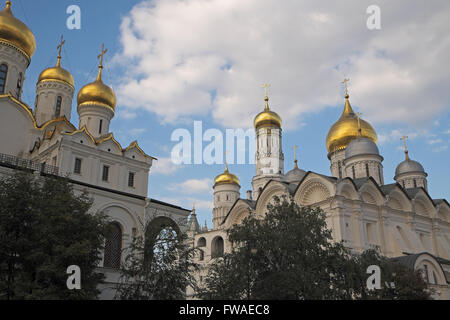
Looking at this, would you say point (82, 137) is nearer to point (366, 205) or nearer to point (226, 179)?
point (366, 205)

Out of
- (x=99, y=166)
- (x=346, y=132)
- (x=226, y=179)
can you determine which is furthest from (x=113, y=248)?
(x=226, y=179)

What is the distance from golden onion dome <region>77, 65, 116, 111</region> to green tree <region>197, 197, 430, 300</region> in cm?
1702

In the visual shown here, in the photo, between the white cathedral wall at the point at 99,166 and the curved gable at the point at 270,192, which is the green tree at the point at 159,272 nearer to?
the white cathedral wall at the point at 99,166

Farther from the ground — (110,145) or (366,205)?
(110,145)

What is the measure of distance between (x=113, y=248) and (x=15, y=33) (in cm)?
1596

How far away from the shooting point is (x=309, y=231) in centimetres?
1422

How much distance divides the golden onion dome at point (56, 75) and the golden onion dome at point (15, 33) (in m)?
2.73

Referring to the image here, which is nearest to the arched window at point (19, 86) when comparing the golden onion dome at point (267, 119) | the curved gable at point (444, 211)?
the golden onion dome at point (267, 119)

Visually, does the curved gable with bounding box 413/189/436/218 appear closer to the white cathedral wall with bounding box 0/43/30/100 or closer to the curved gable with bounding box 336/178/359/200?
the curved gable with bounding box 336/178/359/200

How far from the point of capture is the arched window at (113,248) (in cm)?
2014

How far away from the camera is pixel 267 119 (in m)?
51.3

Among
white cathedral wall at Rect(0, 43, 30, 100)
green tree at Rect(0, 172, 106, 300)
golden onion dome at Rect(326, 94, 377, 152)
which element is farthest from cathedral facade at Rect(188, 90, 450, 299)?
white cathedral wall at Rect(0, 43, 30, 100)

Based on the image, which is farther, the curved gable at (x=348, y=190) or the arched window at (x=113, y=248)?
the curved gable at (x=348, y=190)

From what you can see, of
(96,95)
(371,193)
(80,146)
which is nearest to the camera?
(80,146)
